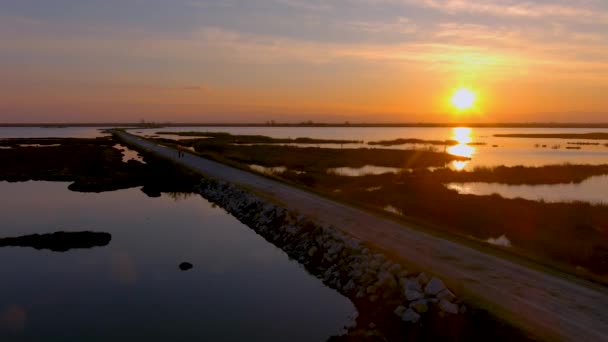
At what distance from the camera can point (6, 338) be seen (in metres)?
11.3

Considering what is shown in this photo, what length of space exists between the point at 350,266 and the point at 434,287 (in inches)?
162

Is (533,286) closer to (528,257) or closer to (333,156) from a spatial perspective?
(528,257)

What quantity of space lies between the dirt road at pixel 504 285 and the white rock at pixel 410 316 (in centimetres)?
124

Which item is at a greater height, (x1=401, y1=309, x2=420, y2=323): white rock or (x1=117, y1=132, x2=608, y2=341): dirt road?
(x1=117, y1=132, x2=608, y2=341): dirt road

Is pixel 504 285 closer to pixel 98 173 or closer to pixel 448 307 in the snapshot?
pixel 448 307

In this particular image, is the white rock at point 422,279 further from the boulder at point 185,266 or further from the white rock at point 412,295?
the boulder at point 185,266

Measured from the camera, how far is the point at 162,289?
1460 cm

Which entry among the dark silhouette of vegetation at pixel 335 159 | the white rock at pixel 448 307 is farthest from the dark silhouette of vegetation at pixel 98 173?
the white rock at pixel 448 307

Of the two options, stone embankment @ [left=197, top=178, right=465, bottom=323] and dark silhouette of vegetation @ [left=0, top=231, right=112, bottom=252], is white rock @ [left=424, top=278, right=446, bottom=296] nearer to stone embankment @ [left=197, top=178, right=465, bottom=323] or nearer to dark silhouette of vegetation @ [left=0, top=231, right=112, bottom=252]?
stone embankment @ [left=197, top=178, right=465, bottom=323]

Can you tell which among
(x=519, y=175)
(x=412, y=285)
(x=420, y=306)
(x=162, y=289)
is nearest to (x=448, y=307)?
(x=420, y=306)

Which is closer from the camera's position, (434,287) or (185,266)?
(434,287)

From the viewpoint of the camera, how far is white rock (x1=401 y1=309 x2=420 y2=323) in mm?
10719

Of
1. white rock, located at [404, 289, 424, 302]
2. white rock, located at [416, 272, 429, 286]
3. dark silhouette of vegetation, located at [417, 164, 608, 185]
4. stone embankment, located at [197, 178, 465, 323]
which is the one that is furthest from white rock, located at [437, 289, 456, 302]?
dark silhouette of vegetation, located at [417, 164, 608, 185]

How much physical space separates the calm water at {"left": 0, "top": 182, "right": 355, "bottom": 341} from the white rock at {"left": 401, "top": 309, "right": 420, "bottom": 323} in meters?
1.83
